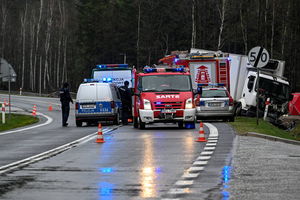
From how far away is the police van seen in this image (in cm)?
3231

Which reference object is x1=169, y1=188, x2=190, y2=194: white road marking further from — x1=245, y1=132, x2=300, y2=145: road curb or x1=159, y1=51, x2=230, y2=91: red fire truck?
x1=159, y1=51, x2=230, y2=91: red fire truck

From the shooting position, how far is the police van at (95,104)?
32.3 meters

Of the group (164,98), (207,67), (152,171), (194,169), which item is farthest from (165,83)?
(152,171)

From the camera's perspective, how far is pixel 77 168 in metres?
14.2

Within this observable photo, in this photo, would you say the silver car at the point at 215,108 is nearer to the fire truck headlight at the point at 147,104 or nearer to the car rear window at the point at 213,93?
the car rear window at the point at 213,93

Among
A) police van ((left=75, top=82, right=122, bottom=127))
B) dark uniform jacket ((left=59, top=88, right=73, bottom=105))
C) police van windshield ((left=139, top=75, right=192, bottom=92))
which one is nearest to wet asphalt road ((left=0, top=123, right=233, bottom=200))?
police van windshield ((left=139, top=75, right=192, bottom=92))

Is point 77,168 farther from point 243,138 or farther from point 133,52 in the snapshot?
point 133,52

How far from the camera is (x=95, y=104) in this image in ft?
106

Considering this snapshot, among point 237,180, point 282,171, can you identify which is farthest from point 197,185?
point 282,171

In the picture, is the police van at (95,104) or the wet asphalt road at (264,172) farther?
the police van at (95,104)

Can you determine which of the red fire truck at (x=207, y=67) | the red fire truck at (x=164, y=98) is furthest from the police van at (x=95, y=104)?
the red fire truck at (x=207, y=67)

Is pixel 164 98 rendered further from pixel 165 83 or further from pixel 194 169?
pixel 194 169

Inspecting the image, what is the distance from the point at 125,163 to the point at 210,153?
248 cm

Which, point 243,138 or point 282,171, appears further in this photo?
point 243,138
